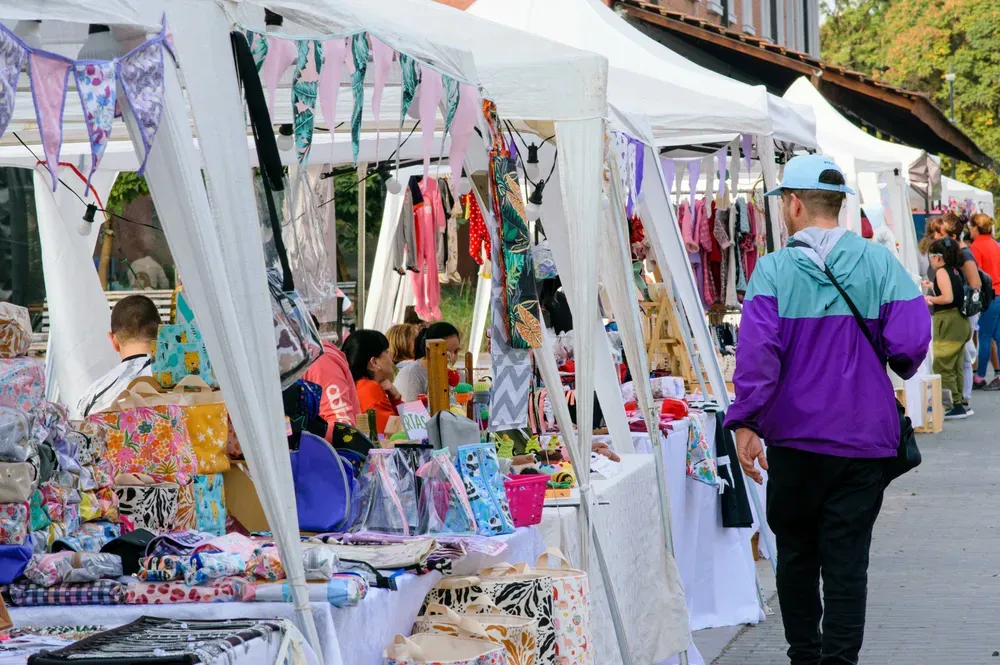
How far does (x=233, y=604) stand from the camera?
337 cm

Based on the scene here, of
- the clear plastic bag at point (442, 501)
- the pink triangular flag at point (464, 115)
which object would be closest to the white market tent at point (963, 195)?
the pink triangular flag at point (464, 115)

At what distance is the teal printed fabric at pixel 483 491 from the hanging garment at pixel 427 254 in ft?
22.9

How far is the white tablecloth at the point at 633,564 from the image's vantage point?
5.14 m

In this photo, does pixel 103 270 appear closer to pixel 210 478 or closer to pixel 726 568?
pixel 726 568

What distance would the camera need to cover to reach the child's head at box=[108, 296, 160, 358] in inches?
248

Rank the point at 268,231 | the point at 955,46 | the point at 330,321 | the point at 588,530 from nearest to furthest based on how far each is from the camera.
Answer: the point at 268,231
the point at 588,530
the point at 330,321
the point at 955,46

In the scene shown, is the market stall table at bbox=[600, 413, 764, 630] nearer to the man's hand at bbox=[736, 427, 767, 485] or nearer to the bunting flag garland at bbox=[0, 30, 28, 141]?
the man's hand at bbox=[736, 427, 767, 485]

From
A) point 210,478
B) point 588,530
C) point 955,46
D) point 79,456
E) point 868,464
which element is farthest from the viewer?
point 955,46

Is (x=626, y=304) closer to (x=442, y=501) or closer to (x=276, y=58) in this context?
(x=442, y=501)

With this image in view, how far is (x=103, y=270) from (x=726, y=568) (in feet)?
46.7

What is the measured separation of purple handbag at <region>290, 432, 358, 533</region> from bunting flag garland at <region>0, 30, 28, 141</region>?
1.74 meters

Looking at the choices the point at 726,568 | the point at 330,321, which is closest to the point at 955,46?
the point at 330,321

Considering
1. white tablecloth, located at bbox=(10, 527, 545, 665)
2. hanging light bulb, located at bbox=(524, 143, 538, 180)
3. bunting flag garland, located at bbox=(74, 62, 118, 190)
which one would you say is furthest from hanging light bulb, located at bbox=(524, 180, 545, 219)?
bunting flag garland, located at bbox=(74, 62, 118, 190)

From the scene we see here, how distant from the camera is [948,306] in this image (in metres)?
15.1
